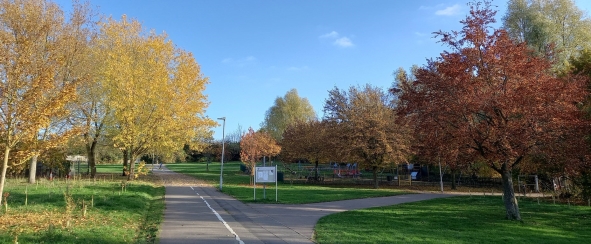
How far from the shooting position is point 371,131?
104ft

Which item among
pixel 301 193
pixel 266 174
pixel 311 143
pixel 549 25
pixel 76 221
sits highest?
pixel 549 25

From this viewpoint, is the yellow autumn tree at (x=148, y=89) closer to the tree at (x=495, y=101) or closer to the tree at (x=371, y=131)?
the tree at (x=371, y=131)

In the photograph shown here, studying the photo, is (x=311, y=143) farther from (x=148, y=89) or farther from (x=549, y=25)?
(x=549, y=25)

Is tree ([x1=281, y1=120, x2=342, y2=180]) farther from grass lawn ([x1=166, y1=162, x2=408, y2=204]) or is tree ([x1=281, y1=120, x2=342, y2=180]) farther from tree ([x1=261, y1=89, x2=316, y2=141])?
tree ([x1=261, y1=89, x2=316, y2=141])

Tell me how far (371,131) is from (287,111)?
33.7 metres

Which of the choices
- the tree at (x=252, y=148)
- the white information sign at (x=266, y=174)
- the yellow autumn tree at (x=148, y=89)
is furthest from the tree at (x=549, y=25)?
the yellow autumn tree at (x=148, y=89)

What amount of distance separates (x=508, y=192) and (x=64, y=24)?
2514cm

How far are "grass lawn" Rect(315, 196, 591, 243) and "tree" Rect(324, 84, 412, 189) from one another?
13.4 meters

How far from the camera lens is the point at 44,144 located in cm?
1186

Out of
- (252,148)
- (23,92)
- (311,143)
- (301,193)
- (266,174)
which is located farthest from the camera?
(311,143)

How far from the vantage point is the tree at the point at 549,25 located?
97.7 ft

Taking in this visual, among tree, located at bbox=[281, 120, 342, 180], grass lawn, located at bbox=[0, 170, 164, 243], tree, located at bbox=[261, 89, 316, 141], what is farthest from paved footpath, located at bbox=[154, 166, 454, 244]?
tree, located at bbox=[261, 89, 316, 141]

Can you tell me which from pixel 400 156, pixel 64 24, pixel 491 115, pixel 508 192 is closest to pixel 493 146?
pixel 491 115


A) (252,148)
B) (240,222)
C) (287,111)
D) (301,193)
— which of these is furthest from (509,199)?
(287,111)
